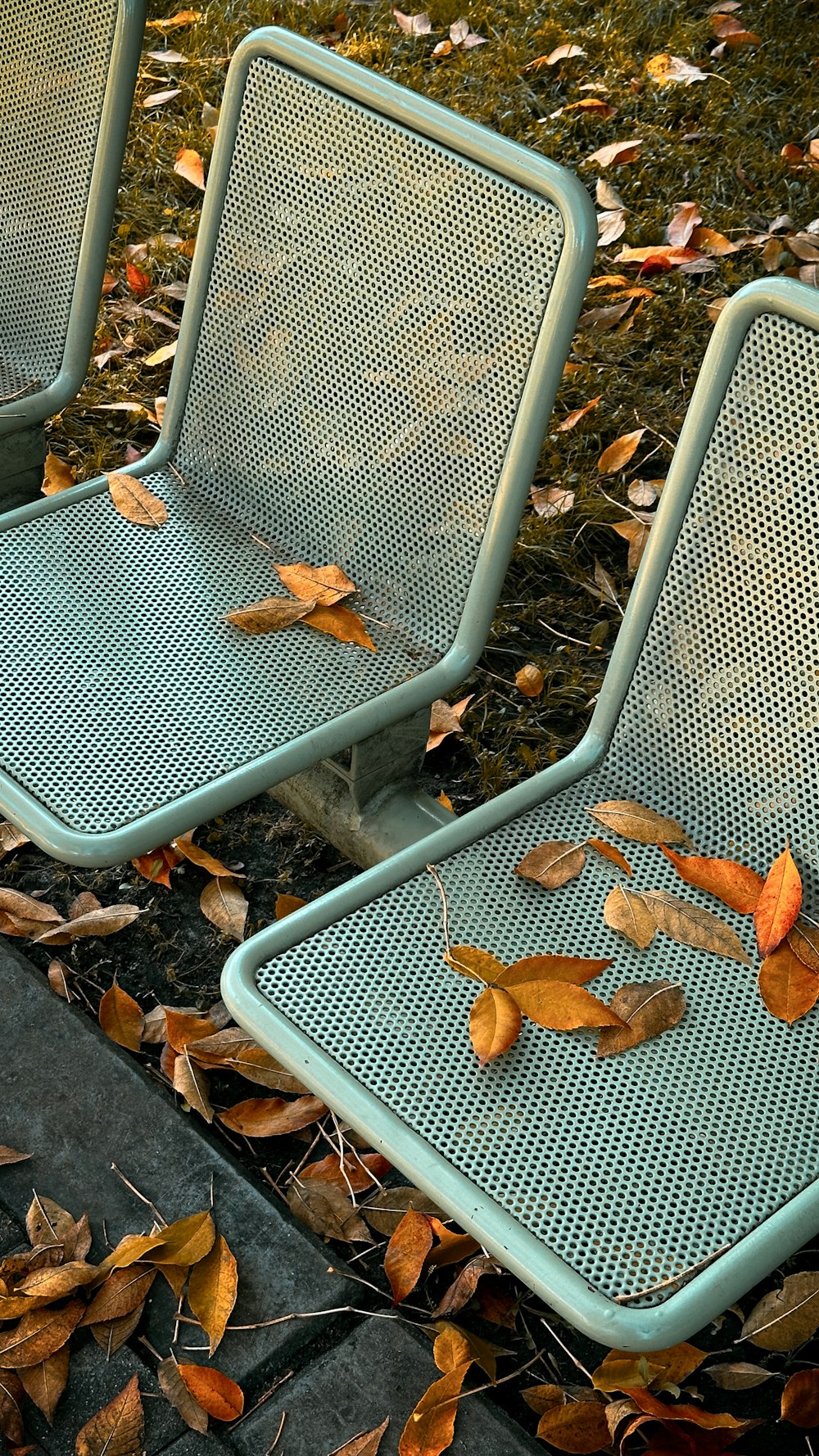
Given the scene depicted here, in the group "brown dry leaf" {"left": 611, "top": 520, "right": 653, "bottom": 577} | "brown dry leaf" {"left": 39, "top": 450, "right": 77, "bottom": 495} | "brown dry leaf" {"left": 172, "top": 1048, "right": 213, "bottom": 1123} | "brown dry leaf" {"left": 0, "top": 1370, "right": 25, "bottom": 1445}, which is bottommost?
"brown dry leaf" {"left": 0, "top": 1370, "right": 25, "bottom": 1445}

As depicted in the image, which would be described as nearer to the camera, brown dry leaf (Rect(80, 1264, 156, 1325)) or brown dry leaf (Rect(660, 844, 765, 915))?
brown dry leaf (Rect(660, 844, 765, 915))

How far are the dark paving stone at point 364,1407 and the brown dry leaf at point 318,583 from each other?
961mm

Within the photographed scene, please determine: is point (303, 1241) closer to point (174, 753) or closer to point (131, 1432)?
point (131, 1432)

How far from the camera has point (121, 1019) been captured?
2176mm

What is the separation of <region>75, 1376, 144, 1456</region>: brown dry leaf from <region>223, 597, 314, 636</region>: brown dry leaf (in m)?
0.98

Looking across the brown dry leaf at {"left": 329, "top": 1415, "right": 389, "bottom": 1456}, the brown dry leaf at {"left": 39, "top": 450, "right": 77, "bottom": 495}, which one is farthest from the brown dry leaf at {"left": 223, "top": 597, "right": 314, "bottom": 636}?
the brown dry leaf at {"left": 39, "top": 450, "right": 77, "bottom": 495}

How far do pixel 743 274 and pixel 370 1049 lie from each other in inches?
103

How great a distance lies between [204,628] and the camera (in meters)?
2.01

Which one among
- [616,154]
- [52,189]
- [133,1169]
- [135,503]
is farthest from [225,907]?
[616,154]

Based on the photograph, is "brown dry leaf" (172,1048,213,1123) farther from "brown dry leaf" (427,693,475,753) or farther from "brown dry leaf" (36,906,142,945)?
"brown dry leaf" (427,693,475,753)

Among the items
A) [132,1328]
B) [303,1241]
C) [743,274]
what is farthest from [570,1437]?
[743,274]

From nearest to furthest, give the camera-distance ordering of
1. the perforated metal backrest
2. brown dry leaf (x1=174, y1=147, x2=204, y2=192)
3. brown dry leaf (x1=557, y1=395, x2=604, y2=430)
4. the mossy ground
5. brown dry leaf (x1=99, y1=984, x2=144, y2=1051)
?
the perforated metal backrest < brown dry leaf (x1=99, y1=984, x2=144, y2=1051) < the mossy ground < brown dry leaf (x1=557, y1=395, x2=604, y2=430) < brown dry leaf (x1=174, y1=147, x2=204, y2=192)

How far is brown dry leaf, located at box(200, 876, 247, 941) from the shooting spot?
2307mm

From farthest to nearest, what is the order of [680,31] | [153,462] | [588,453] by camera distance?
1. [680,31]
2. [588,453]
3. [153,462]
